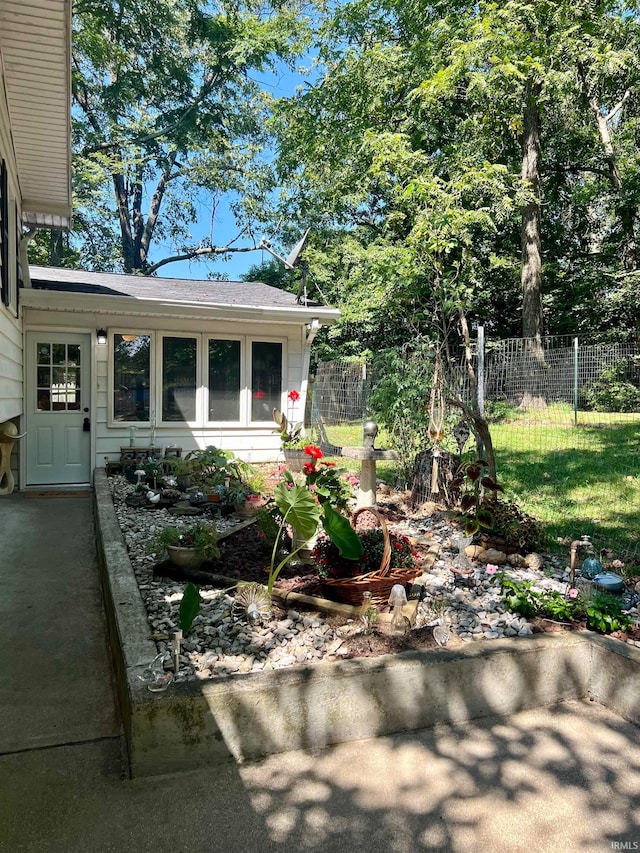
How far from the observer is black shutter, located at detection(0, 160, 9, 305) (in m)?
4.57

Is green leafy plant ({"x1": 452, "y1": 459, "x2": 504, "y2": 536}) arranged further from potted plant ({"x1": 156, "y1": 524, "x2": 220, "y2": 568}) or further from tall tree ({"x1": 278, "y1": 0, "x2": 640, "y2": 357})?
tall tree ({"x1": 278, "y1": 0, "x2": 640, "y2": 357})

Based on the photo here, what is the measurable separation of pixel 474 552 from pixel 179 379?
537 cm

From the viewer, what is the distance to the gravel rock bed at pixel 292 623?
249 centimetres

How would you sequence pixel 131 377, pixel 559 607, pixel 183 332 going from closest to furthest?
pixel 559 607 < pixel 131 377 < pixel 183 332

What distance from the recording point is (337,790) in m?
1.90

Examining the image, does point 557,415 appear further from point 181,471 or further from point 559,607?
point 181,471

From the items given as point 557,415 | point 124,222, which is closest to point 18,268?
point 557,415

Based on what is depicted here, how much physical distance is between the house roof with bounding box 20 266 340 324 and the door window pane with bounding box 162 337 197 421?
2.06 feet

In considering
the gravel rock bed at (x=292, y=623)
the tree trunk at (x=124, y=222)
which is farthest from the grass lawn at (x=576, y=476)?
the tree trunk at (x=124, y=222)

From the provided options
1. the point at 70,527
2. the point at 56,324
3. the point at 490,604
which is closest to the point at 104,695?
the point at 490,604

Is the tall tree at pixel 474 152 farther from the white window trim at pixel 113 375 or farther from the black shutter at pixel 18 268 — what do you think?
the black shutter at pixel 18 268

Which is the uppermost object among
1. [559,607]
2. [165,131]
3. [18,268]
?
[165,131]

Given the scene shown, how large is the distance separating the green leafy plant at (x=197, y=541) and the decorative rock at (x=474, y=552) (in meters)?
1.78

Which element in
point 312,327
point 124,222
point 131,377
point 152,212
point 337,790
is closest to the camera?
point 337,790
